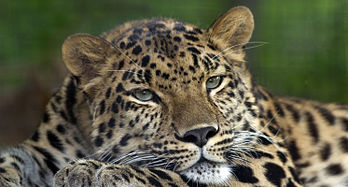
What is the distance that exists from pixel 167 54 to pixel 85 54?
62 cm

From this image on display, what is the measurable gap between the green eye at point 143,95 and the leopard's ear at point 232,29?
2.26ft

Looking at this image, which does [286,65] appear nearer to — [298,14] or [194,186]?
[298,14]

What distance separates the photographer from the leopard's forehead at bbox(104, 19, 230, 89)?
190 inches

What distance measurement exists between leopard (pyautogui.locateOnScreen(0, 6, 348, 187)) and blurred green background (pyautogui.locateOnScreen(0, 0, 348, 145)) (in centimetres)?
387

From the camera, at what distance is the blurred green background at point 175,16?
10.2m

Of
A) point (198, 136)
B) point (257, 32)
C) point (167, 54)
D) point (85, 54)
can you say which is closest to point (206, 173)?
point (198, 136)

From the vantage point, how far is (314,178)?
577 centimetres

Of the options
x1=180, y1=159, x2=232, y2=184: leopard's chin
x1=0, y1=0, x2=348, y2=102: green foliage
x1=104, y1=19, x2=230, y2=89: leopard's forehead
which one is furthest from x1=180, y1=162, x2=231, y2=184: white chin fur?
x1=0, y1=0, x2=348, y2=102: green foliage

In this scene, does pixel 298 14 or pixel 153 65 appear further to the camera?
pixel 298 14

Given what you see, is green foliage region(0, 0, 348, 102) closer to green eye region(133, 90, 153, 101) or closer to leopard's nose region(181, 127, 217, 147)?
green eye region(133, 90, 153, 101)

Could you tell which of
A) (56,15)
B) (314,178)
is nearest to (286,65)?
(56,15)

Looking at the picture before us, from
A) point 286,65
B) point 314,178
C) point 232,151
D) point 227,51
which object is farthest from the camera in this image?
point 286,65

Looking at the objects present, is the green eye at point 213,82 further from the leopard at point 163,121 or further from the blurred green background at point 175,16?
the blurred green background at point 175,16

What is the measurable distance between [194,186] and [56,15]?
7.43m
